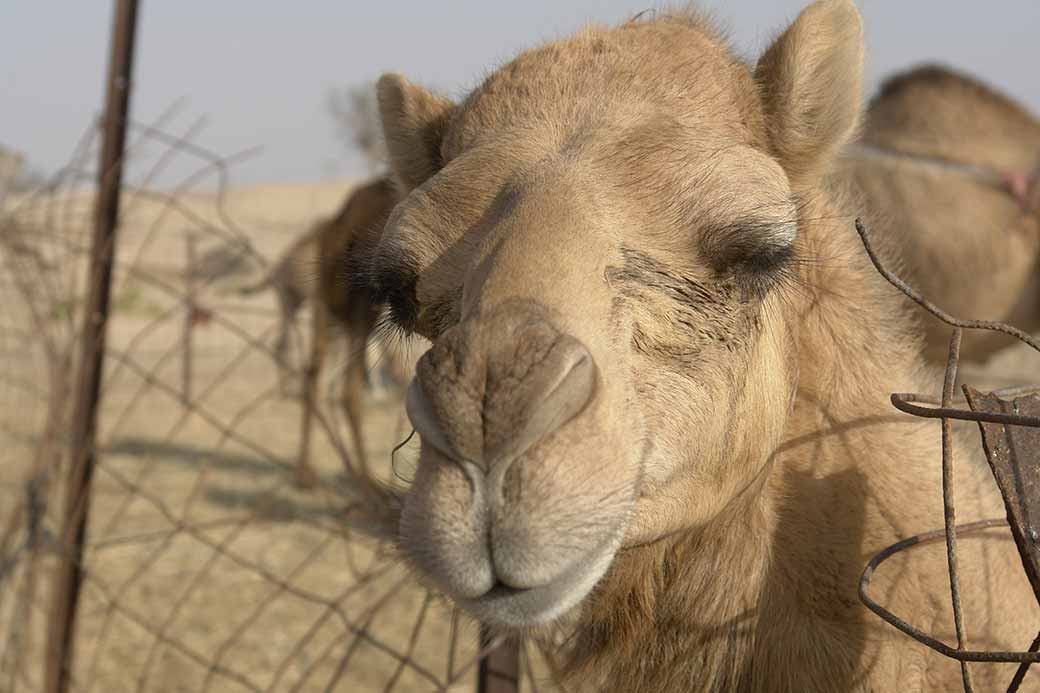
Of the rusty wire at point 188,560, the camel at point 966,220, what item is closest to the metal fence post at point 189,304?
the rusty wire at point 188,560

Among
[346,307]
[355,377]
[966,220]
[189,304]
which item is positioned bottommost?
[966,220]

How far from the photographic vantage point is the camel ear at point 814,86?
216cm

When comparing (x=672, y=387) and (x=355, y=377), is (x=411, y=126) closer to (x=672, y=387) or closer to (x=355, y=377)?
(x=672, y=387)

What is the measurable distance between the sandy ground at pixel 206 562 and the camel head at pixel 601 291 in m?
0.48

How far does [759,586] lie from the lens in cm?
205

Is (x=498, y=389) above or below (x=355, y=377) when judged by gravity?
above

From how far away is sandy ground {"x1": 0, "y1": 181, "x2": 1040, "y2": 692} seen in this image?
345 centimetres

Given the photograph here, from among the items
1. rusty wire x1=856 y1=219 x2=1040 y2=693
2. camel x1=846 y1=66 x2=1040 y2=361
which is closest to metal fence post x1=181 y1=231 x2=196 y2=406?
rusty wire x1=856 y1=219 x2=1040 y2=693

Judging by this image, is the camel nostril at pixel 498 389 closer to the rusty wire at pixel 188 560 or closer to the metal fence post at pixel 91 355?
the rusty wire at pixel 188 560

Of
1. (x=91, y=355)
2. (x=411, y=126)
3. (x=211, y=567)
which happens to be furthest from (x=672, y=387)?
(x=211, y=567)

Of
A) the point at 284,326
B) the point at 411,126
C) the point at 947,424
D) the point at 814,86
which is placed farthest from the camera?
the point at 284,326

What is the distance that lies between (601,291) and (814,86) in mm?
858

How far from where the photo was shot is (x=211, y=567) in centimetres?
673

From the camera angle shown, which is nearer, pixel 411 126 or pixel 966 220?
pixel 411 126
